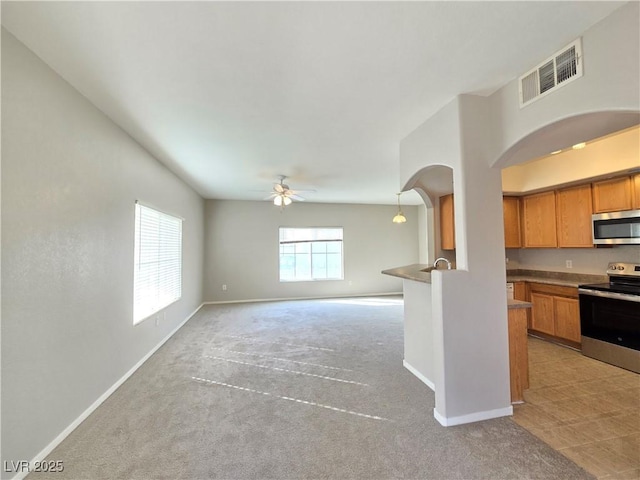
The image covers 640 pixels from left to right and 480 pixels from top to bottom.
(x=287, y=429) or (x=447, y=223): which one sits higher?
(x=447, y=223)

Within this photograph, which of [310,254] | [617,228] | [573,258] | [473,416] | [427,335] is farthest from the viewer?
[310,254]

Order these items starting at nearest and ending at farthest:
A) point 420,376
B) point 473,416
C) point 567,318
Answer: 1. point 473,416
2. point 420,376
3. point 567,318

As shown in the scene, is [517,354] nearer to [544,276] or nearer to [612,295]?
[612,295]

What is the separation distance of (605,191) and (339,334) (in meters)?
4.09

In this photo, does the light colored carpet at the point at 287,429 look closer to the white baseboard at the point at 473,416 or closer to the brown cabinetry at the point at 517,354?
the white baseboard at the point at 473,416

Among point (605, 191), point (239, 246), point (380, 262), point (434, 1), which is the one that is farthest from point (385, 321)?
point (434, 1)

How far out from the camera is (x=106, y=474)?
5.49 ft

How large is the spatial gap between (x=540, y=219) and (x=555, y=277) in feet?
3.04

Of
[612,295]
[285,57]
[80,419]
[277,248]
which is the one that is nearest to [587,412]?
[612,295]

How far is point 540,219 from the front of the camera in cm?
424

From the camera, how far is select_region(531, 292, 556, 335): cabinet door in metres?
3.84

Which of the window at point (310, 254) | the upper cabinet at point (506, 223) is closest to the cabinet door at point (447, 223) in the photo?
the upper cabinet at point (506, 223)

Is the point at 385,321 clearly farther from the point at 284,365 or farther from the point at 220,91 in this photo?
the point at 220,91

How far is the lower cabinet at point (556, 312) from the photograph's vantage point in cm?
354
